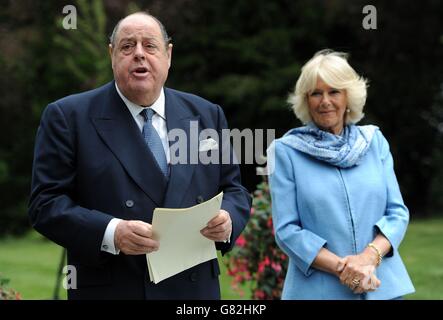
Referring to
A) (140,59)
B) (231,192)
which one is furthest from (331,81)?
(140,59)

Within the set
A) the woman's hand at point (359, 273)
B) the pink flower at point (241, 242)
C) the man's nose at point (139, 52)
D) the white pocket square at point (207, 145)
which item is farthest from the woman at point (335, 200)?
the pink flower at point (241, 242)

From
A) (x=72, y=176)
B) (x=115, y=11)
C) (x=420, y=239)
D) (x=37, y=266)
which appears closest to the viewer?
(x=72, y=176)

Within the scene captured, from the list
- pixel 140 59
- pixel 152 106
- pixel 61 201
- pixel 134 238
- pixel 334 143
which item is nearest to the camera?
pixel 134 238

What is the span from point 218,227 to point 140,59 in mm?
774

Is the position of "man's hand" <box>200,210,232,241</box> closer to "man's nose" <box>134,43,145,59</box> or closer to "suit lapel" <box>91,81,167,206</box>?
"suit lapel" <box>91,81,167,206</box>

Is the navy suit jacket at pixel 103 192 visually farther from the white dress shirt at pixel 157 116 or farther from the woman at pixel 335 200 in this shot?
the woman at pixel 335 200

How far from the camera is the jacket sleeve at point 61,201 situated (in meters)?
2.97

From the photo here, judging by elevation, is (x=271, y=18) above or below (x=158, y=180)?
above

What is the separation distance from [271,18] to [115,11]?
430 cm

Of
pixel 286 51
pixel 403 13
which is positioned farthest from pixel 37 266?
pixel 403 13

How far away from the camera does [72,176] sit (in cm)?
308

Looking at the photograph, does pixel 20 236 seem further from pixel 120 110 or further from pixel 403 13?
pixel 120 110

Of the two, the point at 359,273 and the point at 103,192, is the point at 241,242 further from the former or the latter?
the point at 103,192

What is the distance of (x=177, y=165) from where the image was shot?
10.4ft
